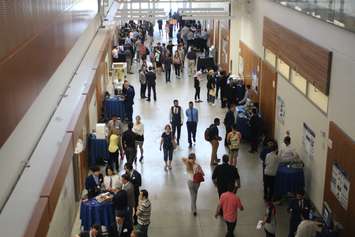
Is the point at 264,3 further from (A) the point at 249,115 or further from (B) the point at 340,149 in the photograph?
(B) the point at 340,149

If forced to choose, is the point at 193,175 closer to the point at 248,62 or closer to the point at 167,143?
the point at 167,143

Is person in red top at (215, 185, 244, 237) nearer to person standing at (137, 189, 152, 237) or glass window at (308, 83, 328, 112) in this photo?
person standing at (137, 189, 152, 237)

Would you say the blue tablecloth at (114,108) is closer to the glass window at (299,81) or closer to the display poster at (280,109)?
the display poster at (280,109)

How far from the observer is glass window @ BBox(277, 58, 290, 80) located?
15.6 meters

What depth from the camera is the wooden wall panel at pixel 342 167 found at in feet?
35.0

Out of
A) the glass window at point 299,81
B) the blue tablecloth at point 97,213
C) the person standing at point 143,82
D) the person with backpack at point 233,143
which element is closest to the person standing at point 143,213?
the blue tablecloth at point 97,213

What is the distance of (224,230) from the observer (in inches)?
491

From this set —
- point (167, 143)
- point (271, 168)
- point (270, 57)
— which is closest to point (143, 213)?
point (271, 168)

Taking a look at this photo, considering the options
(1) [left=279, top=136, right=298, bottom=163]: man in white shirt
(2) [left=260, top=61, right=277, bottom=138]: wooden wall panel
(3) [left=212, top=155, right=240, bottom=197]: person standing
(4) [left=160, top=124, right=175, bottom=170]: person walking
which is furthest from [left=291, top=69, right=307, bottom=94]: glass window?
(4) [left=160, top=124, right=175, bottom=170]: person walking

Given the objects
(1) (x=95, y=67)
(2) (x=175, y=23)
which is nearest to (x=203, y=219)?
(1) (x=95, y=67)

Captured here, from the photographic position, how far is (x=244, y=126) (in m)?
17.8

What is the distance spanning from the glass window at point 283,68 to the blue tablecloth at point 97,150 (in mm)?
5060

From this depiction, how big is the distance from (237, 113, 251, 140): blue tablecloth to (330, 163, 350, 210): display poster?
592 centimetres

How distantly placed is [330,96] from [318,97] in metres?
0.98
